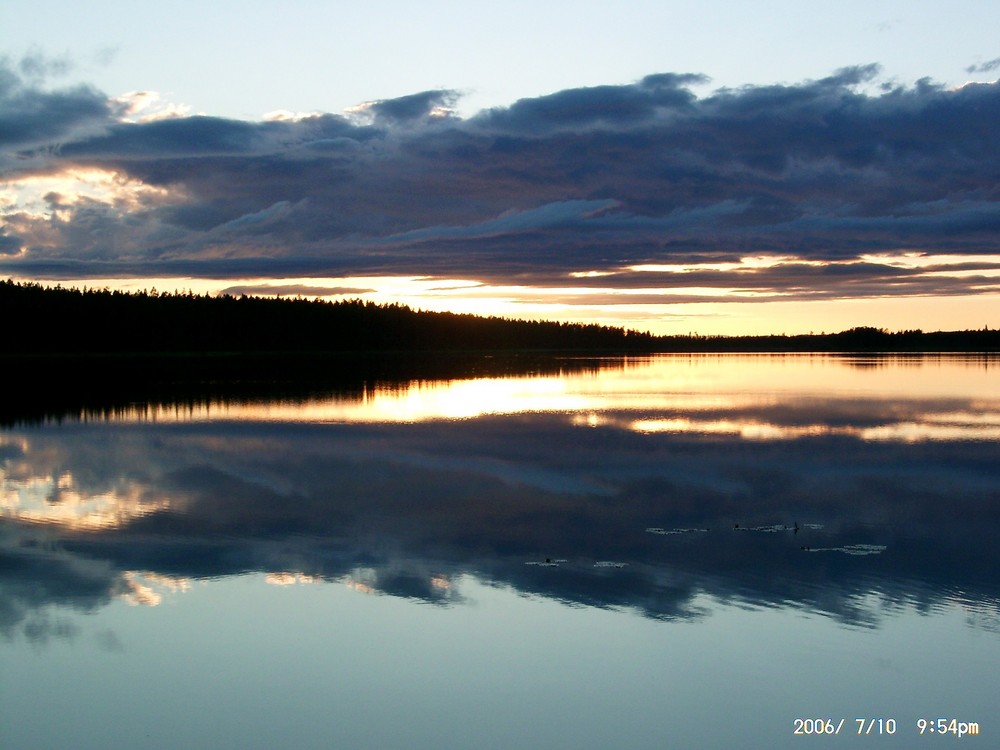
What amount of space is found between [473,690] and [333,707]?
1254 mm

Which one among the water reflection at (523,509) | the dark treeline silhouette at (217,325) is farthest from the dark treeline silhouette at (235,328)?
the water reflection at (523,509)

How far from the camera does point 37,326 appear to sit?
373 ft

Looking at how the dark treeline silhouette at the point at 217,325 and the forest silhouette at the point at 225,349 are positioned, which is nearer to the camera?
the forest silhouette at the point at 225,349

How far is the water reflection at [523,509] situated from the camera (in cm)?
1154

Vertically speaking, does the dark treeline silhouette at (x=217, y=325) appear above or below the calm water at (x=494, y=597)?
above

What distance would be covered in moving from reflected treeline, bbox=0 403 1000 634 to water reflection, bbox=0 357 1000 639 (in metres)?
0.06

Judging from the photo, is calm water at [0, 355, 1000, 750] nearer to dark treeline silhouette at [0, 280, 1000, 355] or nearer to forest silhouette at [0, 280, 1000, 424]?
forest silhouette at [0, 280, 1000, 424]

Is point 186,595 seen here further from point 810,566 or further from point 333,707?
point 810,566

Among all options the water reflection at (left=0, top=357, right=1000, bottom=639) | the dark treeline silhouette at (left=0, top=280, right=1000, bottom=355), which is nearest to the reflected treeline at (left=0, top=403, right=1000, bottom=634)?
the water reflection at (left=0, top=357, right=1000, bottom=639)

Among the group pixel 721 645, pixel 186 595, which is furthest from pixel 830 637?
pixel 186 595

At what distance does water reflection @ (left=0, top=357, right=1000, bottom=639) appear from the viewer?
37.9 ft

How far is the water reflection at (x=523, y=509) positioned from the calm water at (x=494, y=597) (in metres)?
0.08

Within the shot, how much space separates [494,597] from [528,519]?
14.7 ft

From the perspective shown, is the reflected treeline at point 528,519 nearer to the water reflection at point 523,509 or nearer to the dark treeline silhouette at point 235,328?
the water reflection at point 523,509
